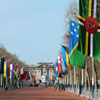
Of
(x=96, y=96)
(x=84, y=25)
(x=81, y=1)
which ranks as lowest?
(x=96, y=96)

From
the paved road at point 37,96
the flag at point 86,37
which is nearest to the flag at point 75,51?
the paved road at point 37,96

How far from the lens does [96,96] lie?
31.1 meters

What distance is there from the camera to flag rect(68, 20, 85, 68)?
116ft

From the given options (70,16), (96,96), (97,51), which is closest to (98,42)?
(97,51)

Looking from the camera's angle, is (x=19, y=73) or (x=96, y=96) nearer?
(x=96, y=96)

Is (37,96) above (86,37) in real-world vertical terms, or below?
below

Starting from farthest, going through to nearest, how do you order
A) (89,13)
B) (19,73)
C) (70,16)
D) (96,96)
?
1. (19,73)
2. (70,16)
3. (96,96)
4. (89,13)

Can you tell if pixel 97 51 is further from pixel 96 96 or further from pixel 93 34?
pixel 96 96

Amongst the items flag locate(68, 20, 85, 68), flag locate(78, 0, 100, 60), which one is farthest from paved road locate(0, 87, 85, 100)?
flag locate(78, 0, 100, 60)

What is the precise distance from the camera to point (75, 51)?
36094 millimetres

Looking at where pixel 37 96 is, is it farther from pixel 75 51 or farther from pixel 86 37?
pixel 86 37

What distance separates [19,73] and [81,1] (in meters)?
76.4

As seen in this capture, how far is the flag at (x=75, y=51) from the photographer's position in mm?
35312

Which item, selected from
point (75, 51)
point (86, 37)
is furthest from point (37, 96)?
point (86, 37)
